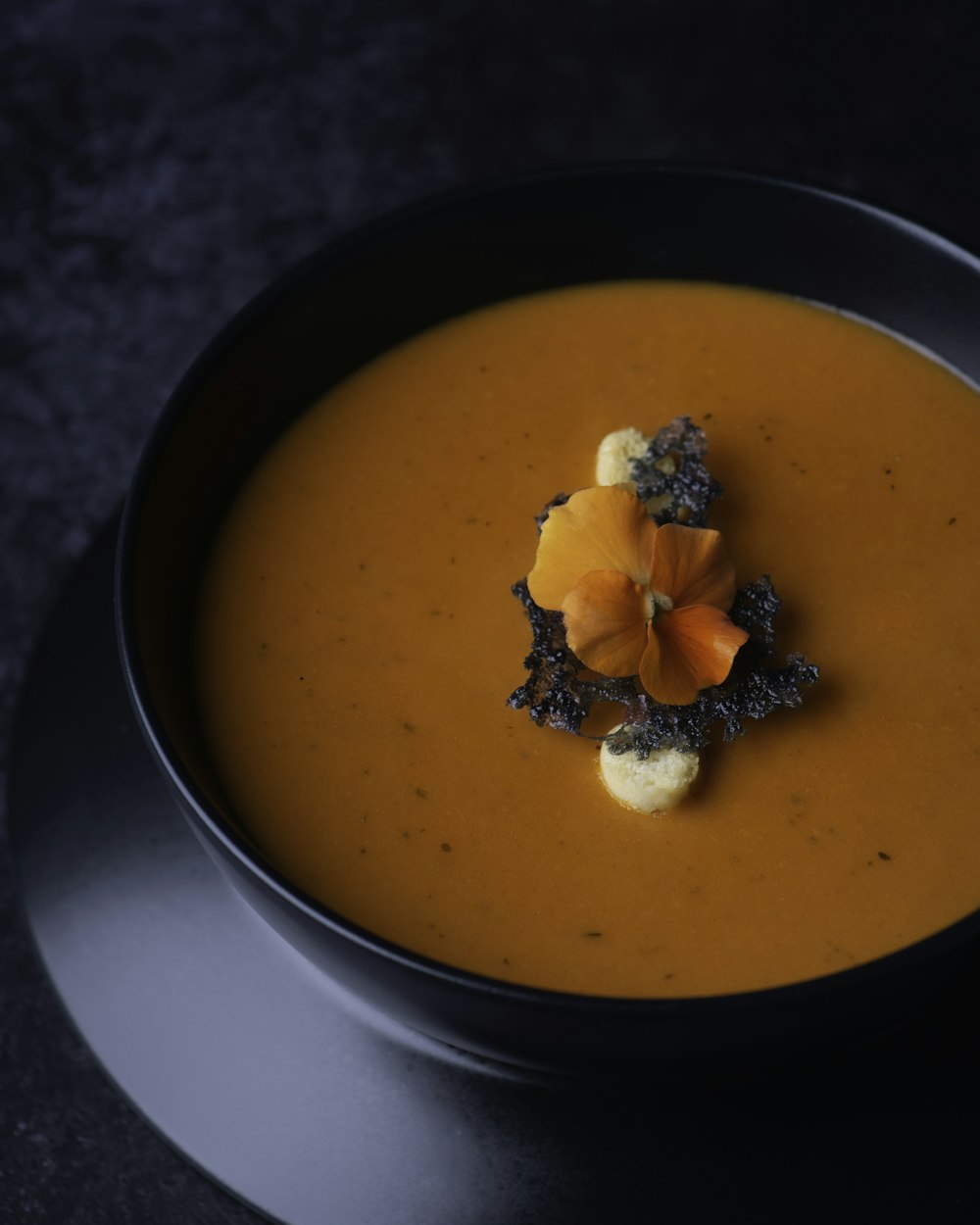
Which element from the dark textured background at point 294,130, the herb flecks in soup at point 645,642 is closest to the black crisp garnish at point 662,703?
the herb flecks in soup at point 645,642

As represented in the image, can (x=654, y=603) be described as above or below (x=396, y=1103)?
above

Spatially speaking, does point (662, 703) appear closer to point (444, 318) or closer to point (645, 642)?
point (645, 642)

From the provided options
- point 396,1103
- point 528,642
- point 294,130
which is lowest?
point 396,1103

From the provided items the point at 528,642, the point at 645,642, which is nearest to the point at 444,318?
the point at 528,642

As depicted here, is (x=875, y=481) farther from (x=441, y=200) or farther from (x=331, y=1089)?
(x=331, y=1089)

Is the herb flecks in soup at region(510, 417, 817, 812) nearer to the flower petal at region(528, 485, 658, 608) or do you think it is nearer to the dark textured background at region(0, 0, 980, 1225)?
the flower petal at region(528, 485, 658, 608)

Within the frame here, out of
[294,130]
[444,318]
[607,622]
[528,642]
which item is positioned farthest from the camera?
[294,130]

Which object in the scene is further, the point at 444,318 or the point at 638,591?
the point at 444,318

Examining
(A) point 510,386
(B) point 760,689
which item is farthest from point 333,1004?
(A) point 510,386
